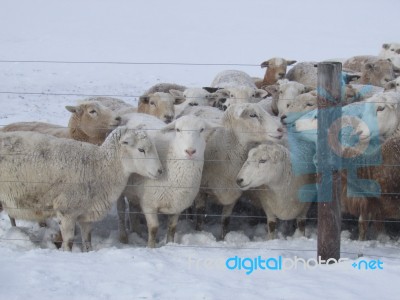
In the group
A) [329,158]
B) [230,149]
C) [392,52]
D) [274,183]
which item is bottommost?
[274,183]

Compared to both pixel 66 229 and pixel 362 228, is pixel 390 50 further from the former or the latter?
pixel 66 229

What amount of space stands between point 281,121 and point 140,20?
3358 centimetres

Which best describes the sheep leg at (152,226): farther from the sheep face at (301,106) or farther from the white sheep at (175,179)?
the sheep face at (301,106)

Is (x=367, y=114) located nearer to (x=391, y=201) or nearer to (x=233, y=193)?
(x=391, y=201)

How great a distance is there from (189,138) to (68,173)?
126 centimetres

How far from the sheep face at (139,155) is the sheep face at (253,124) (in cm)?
115

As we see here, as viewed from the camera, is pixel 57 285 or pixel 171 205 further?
pixel 171 205

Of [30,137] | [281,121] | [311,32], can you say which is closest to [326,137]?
[281,121]

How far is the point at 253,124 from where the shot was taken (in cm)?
769

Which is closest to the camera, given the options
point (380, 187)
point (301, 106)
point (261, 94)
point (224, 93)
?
point (380, 187)

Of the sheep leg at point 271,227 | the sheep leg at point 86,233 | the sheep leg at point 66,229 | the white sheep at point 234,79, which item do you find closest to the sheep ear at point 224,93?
the white sheep at point 234,79

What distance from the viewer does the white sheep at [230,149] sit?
7688 millimetres

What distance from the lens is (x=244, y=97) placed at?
9.43 m

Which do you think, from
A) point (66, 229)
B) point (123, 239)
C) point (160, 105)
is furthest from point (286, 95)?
point (66, 229)
